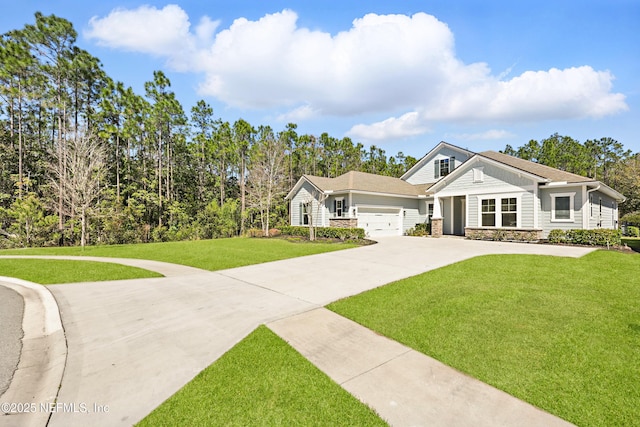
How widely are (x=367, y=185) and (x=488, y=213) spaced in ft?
25.8

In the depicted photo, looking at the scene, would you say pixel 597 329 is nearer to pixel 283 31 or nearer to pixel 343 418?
pixel 343 418

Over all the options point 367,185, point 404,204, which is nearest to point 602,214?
point 404,204

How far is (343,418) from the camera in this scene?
8.50ft

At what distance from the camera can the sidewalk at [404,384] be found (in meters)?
2.61

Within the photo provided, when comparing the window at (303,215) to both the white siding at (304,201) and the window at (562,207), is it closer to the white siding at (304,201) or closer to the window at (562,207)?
the white siding at (304,201)

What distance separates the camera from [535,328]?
4441 mm

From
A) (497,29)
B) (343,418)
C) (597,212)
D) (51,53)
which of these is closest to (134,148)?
(51,53)

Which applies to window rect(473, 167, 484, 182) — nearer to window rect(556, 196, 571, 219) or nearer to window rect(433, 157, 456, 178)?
window rect(556, 196, 571, 219)

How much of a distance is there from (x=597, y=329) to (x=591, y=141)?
50.7 metres

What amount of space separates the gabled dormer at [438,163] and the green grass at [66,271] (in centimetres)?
2096

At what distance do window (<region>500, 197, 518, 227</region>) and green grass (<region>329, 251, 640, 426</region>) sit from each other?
27.5 ft

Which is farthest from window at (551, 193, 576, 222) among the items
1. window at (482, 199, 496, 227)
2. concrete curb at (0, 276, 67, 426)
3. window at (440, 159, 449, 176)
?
concrete curb at (0, 276, 67, 426)

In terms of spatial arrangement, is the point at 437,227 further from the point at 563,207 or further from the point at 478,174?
the point at 563,207

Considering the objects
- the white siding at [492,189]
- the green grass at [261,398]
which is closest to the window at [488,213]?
the white siding at [492,189]
